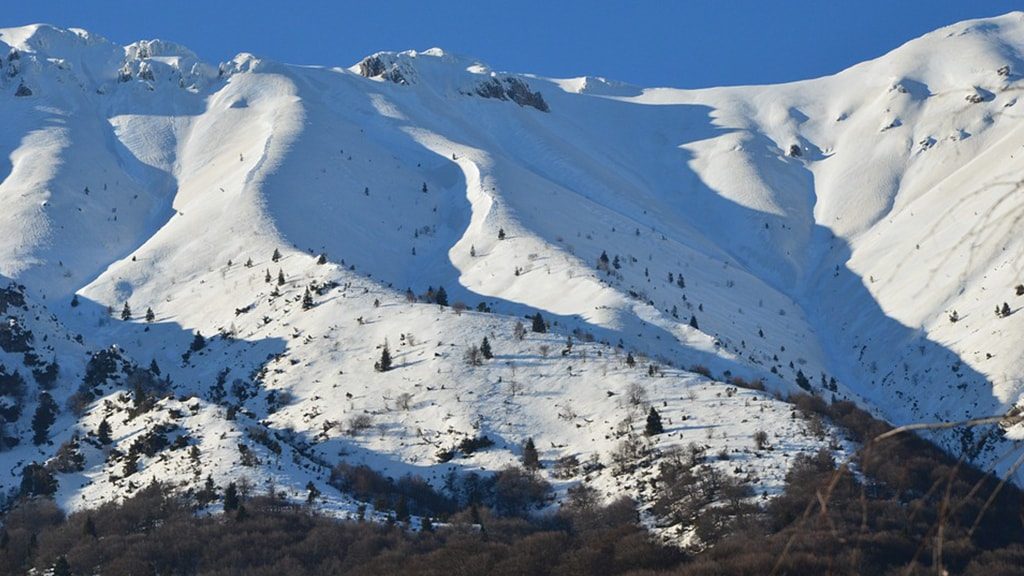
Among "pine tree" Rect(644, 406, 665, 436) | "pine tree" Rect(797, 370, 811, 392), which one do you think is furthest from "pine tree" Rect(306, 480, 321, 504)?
"pine tree" Rect(797, 370, 811, 392)

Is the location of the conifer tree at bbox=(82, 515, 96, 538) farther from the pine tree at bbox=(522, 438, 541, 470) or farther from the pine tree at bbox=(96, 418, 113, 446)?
the pine tree at bbox=(522, 438, 541, 470)

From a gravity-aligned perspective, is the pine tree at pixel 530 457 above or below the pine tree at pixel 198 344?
below

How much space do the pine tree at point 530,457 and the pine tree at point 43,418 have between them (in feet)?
118

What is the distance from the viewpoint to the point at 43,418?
279ft

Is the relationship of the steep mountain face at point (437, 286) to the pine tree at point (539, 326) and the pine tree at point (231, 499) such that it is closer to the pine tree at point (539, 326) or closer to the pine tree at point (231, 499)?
the pine tree at point (539, 326)

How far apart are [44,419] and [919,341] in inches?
3246

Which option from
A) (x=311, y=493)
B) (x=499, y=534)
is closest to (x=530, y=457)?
(x=499, y=534)

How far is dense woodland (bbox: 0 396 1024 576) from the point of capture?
49844mm

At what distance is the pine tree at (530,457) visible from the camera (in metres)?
72.2

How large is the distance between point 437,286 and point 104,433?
4744 centimetres

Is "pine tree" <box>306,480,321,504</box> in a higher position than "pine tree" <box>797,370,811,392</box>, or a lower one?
lower

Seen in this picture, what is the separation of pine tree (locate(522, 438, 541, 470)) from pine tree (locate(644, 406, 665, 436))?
717 cm

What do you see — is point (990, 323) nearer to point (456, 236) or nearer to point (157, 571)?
point (456, 236)

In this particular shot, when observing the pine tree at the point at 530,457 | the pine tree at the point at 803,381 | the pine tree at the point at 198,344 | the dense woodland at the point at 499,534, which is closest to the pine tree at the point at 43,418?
the dense woodland at the point at 499,534
